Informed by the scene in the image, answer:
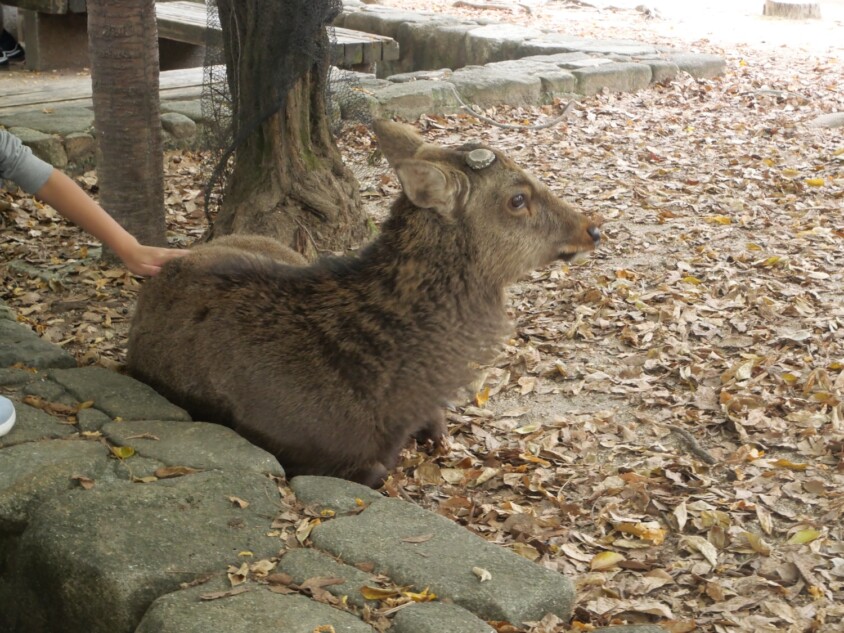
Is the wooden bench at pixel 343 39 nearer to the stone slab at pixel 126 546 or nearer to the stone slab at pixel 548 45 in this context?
the stone slab at pixel 548 45

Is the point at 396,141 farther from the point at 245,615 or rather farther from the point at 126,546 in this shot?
the point at 245,615

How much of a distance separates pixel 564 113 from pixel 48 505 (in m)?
8.51

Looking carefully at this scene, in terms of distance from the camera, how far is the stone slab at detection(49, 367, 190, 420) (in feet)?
14.5

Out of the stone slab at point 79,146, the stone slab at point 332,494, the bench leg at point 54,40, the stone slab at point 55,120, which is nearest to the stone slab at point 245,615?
the stone slab at point 332,494

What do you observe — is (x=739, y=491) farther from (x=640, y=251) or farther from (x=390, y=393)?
(x=640, y=251)

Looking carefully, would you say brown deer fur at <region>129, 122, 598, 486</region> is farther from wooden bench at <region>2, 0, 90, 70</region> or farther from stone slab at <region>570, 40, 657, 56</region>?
stone slab at <region>570, 40, 657, 56</region>

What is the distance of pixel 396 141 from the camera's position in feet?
16.4

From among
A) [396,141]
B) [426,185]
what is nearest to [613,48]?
[396,141]

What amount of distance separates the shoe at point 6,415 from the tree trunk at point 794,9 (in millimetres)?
18362

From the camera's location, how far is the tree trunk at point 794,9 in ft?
62.7

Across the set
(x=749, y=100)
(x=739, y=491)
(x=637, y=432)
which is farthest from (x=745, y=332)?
(x=749, y=100)

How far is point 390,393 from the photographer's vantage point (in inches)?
176

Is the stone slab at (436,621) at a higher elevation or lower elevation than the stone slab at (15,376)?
lower

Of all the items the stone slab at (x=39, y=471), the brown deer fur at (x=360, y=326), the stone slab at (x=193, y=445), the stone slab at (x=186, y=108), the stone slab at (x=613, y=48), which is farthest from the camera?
the stone slab at (x=613, y=48)
